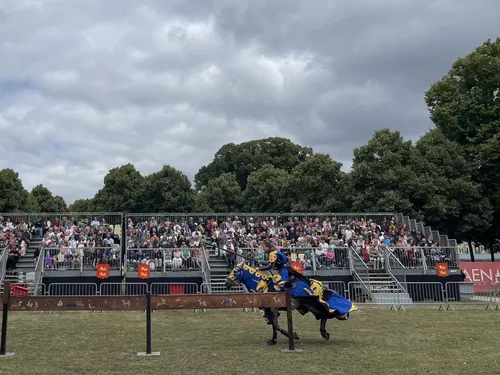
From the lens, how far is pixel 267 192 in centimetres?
5166

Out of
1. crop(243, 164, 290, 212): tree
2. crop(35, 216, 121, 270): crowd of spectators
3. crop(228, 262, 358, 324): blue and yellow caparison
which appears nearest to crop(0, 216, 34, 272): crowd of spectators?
crop(35, 216, 121, 270): crowd of spectators

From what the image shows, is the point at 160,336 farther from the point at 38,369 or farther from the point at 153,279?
the point at 153,279

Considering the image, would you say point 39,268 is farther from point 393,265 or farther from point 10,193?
point 10,193

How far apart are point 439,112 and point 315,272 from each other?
1770 centimetres

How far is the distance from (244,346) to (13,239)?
17.9 m

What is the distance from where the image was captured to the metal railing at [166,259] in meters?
22.8

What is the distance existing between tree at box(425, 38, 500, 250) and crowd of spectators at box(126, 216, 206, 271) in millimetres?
19368

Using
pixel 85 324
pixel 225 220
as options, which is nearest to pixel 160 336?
pixel 85 324

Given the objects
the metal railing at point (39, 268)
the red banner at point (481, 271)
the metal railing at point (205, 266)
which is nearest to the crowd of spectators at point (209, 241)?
the metal railing at point (39, 268)

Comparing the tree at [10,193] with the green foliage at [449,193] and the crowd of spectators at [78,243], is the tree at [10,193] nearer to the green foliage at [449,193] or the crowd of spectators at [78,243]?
the crowd of spectators at [78,243]

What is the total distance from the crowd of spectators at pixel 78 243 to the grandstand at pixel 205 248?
5 centimetres

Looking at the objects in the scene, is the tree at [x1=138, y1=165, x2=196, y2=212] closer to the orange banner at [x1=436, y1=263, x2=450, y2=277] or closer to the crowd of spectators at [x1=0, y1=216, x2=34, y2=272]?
the crowd of spectators at [x1=0, y1=216, x2=34, y2=272]

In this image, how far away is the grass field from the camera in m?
7.46

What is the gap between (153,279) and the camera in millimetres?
22609
